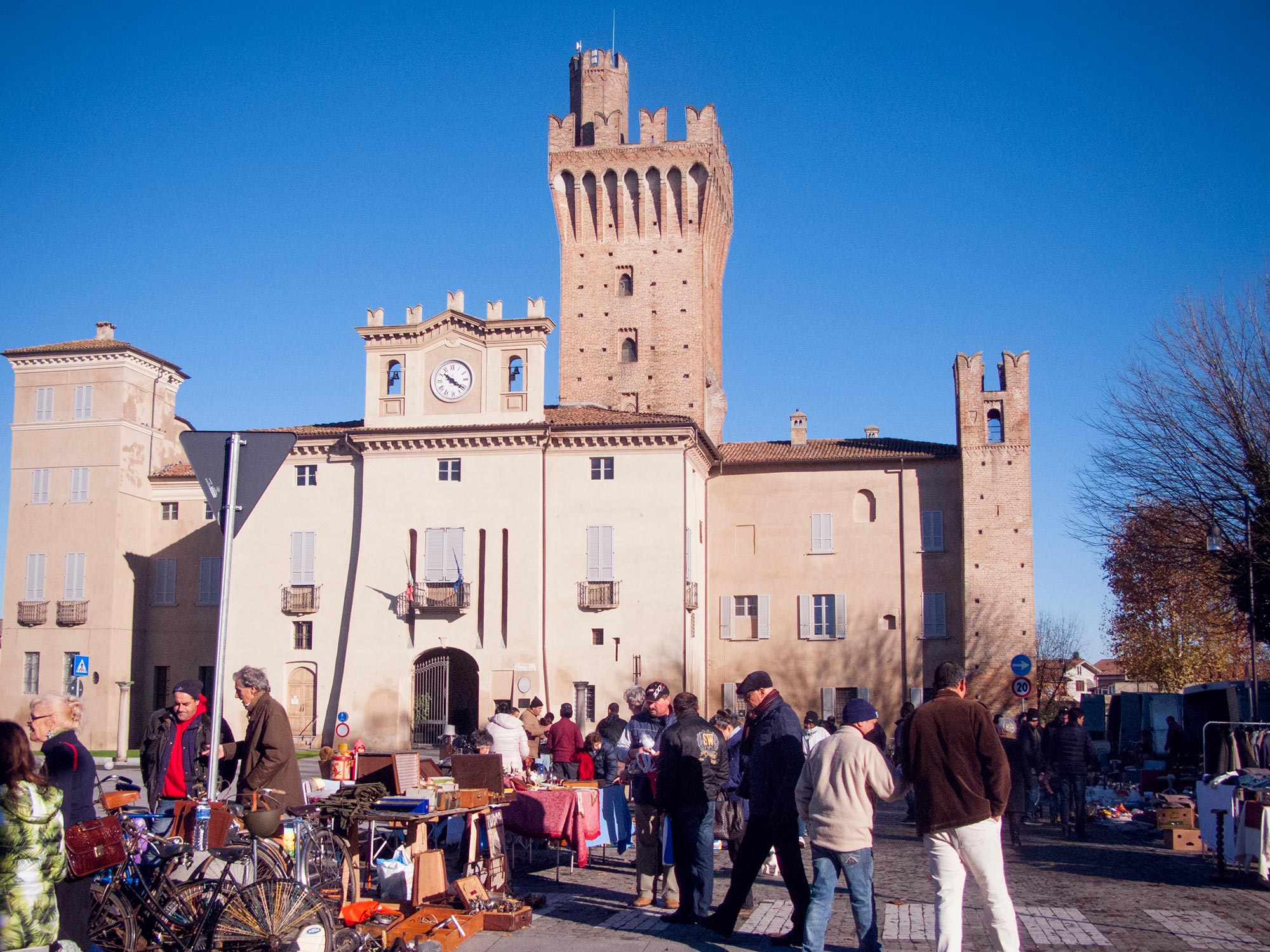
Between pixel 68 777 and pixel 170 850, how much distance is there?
1391 millimetres

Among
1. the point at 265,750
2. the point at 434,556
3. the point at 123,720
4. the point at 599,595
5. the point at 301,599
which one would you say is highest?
the point at 434,556

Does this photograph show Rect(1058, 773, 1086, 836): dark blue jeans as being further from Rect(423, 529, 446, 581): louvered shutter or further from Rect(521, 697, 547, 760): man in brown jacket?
Rect(423, 529, 446, 581): louvered shutter

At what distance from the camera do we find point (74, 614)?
124 ft

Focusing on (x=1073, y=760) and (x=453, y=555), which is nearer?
(x=1073, y=760)

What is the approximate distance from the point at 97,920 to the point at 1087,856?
11304mm

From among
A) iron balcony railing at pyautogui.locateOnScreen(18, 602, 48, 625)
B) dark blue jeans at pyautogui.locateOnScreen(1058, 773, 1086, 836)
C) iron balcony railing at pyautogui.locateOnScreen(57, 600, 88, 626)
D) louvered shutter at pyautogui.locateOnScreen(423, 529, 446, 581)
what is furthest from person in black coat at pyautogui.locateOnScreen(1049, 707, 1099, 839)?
iron balcony railing at pyautogui.locateOnScreen(18, 602, 48, 625)

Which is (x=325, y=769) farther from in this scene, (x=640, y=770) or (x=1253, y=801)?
(x=1253, y=801)

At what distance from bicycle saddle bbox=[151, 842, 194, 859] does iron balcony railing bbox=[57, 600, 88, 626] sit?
32898 millimetres

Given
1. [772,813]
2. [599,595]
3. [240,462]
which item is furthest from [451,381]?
[772,813]

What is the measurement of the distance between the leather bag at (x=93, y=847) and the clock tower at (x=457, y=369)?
28.1 metres

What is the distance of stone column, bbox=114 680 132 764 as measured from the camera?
3606 cm

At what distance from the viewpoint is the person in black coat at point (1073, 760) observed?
1622 cm

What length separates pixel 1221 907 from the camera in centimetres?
1042

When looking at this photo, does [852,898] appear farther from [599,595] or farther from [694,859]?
[599,595]
